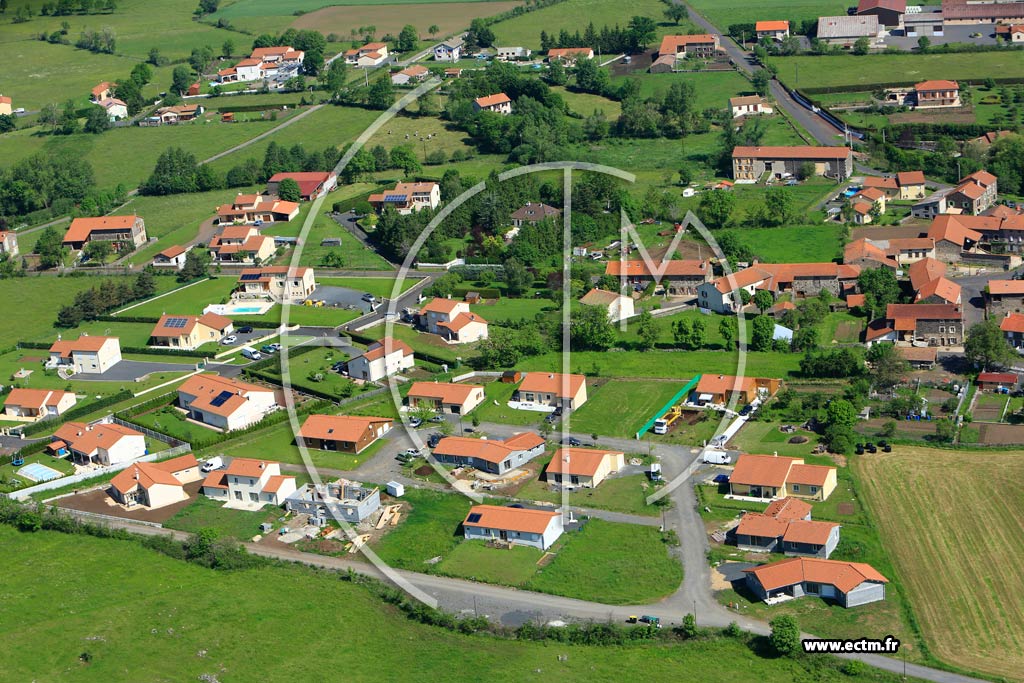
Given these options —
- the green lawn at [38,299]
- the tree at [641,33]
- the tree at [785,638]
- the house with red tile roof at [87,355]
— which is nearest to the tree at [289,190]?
the green lawn at [38,299]

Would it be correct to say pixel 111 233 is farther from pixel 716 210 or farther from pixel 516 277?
pixel 716 210

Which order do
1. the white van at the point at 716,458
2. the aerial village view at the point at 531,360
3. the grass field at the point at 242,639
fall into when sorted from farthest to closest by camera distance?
the white van at the point at 716,458 → the aerial village view at the point at 531,360 → the grass field at the point at 242,639

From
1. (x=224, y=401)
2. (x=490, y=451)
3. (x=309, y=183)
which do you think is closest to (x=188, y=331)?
(x=224, y=401)

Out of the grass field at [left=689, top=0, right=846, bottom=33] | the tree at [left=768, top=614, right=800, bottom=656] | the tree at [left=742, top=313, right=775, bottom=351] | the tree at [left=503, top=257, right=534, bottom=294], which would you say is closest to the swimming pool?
the tree at [left=503, top=257, right=534, bottom=294]

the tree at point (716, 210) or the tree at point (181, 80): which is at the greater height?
the tree at point (181, 80)

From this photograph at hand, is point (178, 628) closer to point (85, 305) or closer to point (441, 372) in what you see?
point (441, 372)

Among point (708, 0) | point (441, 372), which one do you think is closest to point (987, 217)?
point (441, 372)

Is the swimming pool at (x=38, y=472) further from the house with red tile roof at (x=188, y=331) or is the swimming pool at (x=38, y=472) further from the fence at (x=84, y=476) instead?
the house with red tile roof at (x=188, y=331)
